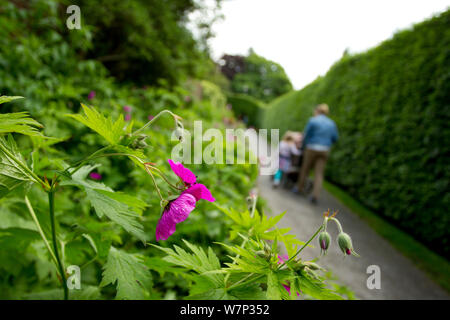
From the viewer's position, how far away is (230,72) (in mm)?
40938

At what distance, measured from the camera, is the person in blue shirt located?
18.1 feet

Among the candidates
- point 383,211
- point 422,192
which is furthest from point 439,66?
point 383,211

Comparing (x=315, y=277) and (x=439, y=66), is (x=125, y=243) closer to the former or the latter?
(x=315, y=277)

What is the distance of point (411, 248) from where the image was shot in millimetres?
4023

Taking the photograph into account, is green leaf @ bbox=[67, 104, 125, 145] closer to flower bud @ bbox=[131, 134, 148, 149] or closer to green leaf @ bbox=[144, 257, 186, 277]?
flower bud @ bbox=[131, 134, 148, 149]

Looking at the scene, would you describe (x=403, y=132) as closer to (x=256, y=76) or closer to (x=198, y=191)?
(x=198, y=191)

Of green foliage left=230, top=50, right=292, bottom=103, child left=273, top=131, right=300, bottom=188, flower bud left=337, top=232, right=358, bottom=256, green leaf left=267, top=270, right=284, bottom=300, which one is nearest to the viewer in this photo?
green leaf left=267, top=270, right=284, bottom=300

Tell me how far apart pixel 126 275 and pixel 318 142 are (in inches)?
213

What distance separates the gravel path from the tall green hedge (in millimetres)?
624

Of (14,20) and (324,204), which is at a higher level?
(14,20)

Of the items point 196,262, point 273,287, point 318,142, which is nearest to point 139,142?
point 196,262

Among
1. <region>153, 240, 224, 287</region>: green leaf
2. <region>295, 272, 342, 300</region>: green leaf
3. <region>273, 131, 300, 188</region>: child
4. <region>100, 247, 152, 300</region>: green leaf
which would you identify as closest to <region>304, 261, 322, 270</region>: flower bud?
<region>295, 272, 342, 300</region>: green leaf

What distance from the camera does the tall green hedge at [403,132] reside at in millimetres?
3855

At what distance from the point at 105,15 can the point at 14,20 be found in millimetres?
1557
